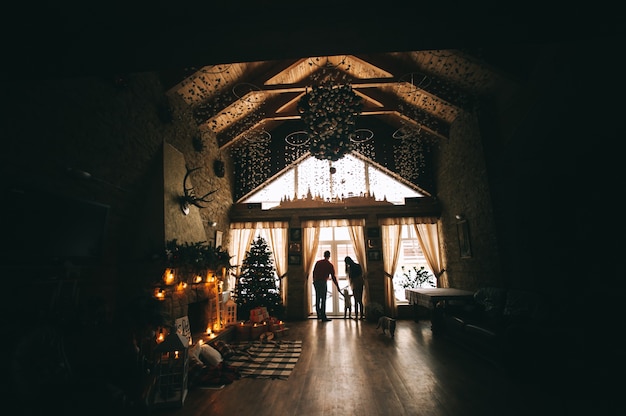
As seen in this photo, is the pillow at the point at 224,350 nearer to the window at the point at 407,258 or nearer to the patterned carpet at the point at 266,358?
the patterned carpet at the point at 266,358

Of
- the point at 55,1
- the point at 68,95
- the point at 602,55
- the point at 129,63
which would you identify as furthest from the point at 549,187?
the point at 68,95

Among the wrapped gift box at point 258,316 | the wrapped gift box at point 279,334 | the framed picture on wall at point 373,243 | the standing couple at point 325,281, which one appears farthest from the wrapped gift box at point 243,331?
the framed picture on wall at point 373,243

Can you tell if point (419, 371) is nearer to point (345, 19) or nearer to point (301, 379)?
point (301, 379)

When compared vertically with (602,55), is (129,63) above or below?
below

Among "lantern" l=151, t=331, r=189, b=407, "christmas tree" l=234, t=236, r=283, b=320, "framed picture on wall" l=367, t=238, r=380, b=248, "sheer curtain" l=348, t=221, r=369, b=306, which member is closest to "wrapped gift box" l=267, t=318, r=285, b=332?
"christmas tree" l=234, t=236, r=283, b=320

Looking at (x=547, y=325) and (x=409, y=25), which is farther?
(x=547, y=325)

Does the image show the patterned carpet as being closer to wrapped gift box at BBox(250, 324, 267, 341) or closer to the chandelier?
wrapped gift box at BBox(250, 324, 267, 341)

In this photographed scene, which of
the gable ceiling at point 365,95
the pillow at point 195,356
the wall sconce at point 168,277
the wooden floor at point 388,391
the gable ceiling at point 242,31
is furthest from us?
the gable ceiling at point 365,95

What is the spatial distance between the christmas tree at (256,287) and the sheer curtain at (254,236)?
3.69ft

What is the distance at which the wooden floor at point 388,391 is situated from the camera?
2445mm

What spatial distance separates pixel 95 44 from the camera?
6.32ft

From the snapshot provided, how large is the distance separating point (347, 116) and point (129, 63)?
12.6ft

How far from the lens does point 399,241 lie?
740cm

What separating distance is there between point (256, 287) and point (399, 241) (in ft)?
12.9
